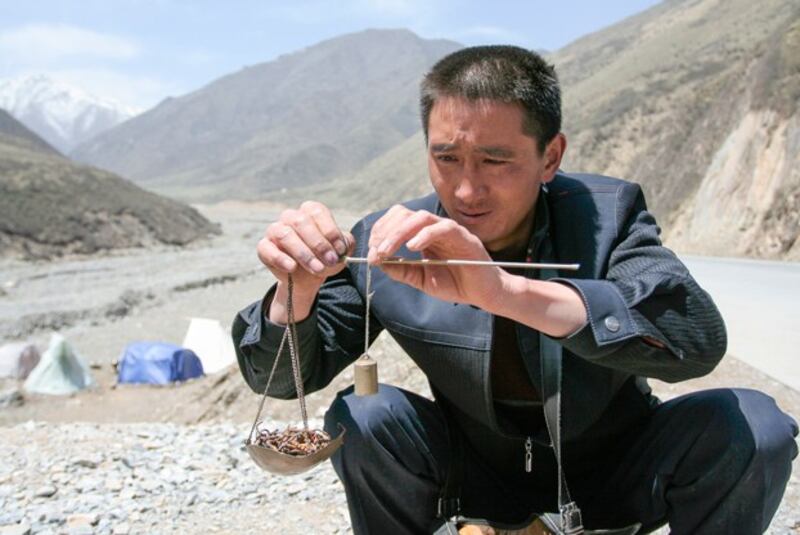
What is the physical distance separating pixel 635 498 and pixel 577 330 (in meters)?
0.66

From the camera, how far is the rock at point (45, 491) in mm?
3928

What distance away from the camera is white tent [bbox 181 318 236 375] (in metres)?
12.4

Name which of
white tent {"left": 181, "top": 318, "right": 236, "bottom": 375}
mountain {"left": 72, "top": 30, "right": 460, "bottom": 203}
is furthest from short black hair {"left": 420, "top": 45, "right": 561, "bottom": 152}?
mountain {"left": 72, "top": 30, "right": 460, "bottom": 203}

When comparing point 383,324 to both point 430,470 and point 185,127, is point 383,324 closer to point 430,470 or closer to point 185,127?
point 430,470

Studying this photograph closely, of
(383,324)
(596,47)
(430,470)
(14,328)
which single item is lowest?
(14,328)

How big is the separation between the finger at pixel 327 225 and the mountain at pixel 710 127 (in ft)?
44.6

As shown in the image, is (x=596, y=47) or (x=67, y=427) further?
(x=596, y=47)

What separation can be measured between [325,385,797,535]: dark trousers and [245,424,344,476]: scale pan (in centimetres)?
20

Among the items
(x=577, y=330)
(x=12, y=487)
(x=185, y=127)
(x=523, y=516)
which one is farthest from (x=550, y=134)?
(x=185, y=127)

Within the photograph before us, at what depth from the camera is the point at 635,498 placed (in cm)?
233

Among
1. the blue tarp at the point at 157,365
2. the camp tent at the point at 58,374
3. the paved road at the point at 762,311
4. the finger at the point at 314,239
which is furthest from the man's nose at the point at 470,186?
the camp tent at the point at 58,374

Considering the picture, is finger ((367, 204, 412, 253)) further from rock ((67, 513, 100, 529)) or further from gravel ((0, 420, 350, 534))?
rock ((67, 513, 100, 529))

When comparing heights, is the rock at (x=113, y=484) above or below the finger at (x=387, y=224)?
below

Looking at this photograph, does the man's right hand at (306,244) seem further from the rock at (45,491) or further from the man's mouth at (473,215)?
the rock at (45,491)
